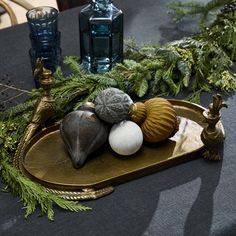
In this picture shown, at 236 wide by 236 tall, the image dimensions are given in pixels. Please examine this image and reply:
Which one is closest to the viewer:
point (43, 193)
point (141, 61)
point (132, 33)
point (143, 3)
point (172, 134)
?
point (43, 193)

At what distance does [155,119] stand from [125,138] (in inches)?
2.7

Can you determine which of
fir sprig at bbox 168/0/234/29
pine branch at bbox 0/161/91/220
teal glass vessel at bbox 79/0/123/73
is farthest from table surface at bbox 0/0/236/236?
fir sprig at bbox 168/0/234/29

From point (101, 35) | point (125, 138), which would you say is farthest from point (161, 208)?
point (101, 35)

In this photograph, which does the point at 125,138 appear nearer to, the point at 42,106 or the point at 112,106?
the point at 112,106

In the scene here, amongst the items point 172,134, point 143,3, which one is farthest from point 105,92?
point 143,3

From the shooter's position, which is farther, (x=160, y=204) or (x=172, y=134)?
(x=172, y=134)

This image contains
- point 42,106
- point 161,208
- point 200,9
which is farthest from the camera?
point 200,9

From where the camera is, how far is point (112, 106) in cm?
88

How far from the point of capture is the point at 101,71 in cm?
120

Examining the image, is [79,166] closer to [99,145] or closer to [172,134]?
[99,145]

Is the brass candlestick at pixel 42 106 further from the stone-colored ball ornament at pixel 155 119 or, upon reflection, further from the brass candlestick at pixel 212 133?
the brass candlestick at pixel 212 133

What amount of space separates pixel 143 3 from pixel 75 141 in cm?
86

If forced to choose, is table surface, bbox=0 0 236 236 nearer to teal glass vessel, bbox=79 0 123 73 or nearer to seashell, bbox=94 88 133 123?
seashell, bbox=94 88 133 123

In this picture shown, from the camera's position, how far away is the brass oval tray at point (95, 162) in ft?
2.76
